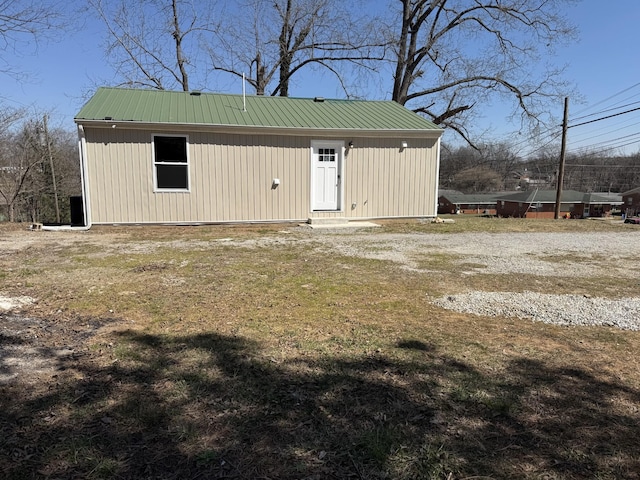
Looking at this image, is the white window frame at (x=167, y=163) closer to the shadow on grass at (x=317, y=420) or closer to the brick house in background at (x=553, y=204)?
the shadow on grass at (x=317, y=420)

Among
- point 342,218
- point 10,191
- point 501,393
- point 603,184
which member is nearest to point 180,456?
point 501,393

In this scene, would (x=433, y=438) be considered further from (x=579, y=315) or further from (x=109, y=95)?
(x=109, y=95)

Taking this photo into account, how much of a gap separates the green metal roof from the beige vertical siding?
0.37 metres

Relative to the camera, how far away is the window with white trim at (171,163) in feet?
32.3

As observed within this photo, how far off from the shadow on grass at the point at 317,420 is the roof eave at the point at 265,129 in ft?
26.1

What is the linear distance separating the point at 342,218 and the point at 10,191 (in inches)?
672

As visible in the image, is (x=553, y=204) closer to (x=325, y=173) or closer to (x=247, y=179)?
(x=325, y=173)

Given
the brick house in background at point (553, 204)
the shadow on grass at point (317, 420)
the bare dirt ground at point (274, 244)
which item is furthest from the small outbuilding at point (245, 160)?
the brick house in background at point (553, 204)

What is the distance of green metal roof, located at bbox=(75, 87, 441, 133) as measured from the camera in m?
9.80

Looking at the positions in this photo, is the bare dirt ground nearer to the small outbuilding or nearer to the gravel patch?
the small outbuilding

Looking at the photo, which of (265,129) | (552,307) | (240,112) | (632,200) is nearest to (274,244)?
(265,129)

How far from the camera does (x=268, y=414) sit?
211 cm

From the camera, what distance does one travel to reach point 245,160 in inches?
409

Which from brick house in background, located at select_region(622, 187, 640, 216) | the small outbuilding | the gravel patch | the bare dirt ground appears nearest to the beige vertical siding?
the small outbuilding
